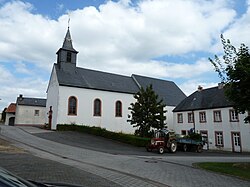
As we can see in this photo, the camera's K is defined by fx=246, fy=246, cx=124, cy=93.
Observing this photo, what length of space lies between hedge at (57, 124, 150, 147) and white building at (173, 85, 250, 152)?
11.2m

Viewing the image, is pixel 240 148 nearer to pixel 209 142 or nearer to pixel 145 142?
pixel 209 142

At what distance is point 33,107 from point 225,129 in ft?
134

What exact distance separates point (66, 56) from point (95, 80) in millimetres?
6102

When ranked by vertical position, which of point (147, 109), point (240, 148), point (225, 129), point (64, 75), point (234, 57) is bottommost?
point (240, 148)

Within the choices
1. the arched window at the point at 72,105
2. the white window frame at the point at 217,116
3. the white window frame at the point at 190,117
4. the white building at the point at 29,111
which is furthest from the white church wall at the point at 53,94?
the white window frame at the point at 217,116

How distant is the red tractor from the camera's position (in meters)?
21.8

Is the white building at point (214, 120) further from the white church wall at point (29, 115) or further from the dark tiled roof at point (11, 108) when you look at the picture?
the dark tiled roof at point (11, 108)

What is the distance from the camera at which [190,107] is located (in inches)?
1455

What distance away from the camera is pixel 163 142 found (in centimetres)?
2234

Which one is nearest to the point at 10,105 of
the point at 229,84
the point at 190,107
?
the point at 190,107

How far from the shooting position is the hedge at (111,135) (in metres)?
24.9

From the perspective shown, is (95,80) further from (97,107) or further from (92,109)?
(92,109)

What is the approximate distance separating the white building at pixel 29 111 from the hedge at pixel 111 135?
22833 mm

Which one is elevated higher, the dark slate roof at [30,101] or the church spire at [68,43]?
the church spire at [68,43]
